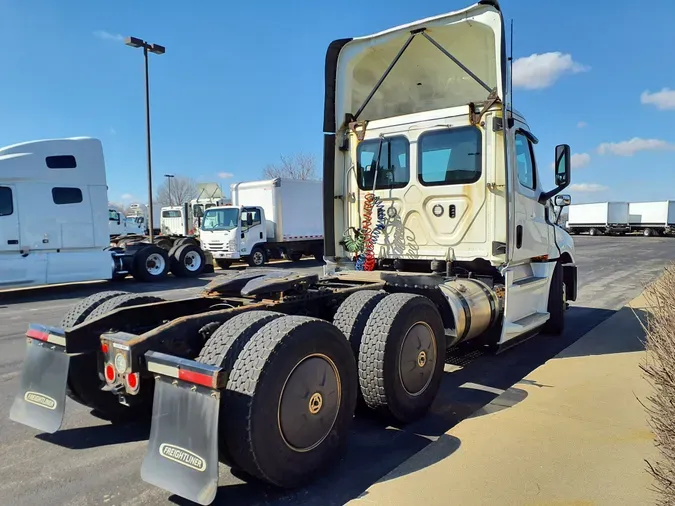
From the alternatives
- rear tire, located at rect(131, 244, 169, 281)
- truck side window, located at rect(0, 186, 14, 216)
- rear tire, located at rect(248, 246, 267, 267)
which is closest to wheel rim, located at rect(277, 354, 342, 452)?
truck side window, located at rect(0, 186, 14, 216)

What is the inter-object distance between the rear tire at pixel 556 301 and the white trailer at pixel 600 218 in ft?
154

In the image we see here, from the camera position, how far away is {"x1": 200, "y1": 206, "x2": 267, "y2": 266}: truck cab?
61.0 feet

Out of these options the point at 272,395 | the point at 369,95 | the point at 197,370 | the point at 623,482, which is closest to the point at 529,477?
the point at 623,482

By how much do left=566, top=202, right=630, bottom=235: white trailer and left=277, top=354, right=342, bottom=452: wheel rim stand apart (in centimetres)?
5185

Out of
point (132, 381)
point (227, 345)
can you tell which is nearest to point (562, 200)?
point (227, 345)

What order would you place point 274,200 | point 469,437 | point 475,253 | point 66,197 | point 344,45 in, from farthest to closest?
point 274,200 < point 66,197 < point 344,45 < point 475,253 < point 469,437

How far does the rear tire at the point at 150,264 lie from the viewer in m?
14.4

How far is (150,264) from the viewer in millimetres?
14820

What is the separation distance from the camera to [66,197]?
1223cm

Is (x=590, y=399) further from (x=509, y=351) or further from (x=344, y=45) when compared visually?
(x=344, y=45)

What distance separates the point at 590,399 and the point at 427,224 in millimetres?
2703

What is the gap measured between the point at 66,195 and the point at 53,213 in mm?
533

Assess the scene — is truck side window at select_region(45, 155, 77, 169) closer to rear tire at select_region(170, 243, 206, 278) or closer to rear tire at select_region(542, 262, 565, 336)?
rear tire at select_region(170, 243, 206, 278)

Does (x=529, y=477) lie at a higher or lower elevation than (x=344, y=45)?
lower
